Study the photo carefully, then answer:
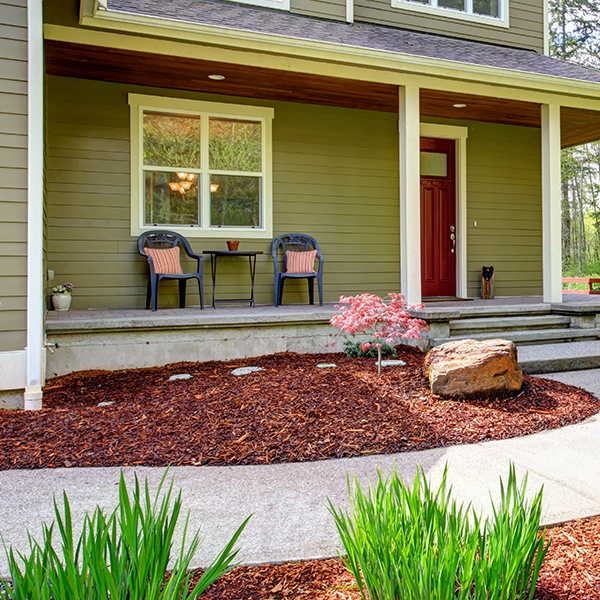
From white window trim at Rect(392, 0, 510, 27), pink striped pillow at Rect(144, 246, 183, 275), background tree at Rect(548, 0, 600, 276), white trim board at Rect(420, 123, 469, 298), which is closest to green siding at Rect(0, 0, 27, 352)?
pink striped pillow at Rect(144, 246, 183, 275)

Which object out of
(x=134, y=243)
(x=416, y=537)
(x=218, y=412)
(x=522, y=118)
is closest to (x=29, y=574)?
(x=416, y=537)

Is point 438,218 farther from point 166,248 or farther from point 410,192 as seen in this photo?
point 166,248

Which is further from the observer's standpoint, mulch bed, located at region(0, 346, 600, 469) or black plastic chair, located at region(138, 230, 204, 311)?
black plastic chair, located at region(138, 230, 204, 311)

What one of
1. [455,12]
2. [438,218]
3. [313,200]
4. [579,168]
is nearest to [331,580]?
[313,200]

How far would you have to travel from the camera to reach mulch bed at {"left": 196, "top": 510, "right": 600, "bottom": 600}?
1.64m

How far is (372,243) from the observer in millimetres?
7176

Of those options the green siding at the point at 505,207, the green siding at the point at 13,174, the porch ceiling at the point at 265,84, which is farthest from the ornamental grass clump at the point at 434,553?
the green siding at the point at 505,207

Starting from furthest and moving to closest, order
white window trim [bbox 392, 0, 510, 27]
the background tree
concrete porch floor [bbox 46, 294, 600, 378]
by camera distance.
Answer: the background tree < white window trim [bbox 392, 0, 510, 27] < concrete porch floor [bbox 46, 294, 600, 378]

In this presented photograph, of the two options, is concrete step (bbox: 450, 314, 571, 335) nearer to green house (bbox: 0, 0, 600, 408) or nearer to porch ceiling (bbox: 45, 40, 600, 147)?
green house (bbox: 0, 0, 600, 408)

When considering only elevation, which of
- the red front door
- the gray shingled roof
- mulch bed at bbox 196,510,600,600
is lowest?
mulch bed at bbox 196,510,600,600

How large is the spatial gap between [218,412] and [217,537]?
4.82 ft

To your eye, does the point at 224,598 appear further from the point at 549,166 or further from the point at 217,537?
the point at 549,166

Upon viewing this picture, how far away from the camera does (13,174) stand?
12.2 ft

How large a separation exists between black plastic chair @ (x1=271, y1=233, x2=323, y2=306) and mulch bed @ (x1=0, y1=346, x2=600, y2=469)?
6.04 ft
